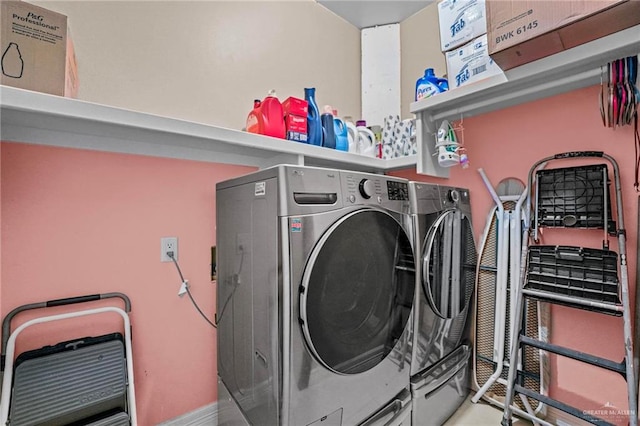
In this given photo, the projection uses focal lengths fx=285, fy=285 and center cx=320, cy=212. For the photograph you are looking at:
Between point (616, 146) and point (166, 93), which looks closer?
point (616, 146)

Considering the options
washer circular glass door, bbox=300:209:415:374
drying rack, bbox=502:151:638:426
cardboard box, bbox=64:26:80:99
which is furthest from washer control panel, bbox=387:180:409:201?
cardboard box, bbox=64:26:80:99

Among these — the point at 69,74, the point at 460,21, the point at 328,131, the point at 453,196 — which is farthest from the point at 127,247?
the point at 460,21

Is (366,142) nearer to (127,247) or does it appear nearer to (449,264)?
(449,264)

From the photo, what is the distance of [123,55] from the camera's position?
1.39m

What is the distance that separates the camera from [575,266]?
4.40 feet

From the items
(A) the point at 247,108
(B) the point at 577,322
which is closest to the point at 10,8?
(A) the point at 247,108

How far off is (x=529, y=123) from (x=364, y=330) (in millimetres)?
1514

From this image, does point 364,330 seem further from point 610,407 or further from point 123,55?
point 123,55

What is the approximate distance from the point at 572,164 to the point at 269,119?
1.61 metres

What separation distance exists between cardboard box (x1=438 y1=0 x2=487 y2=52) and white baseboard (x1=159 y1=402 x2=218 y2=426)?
2.44 meters

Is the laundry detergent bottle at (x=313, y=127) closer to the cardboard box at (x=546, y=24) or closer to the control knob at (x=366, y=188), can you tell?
the control knob at (x=366, y=188)

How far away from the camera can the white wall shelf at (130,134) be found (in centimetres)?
96

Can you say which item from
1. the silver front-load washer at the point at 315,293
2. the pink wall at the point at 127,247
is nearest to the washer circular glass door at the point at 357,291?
the silver front-load washer at the point at 315,293

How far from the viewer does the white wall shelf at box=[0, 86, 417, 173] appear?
961mm
